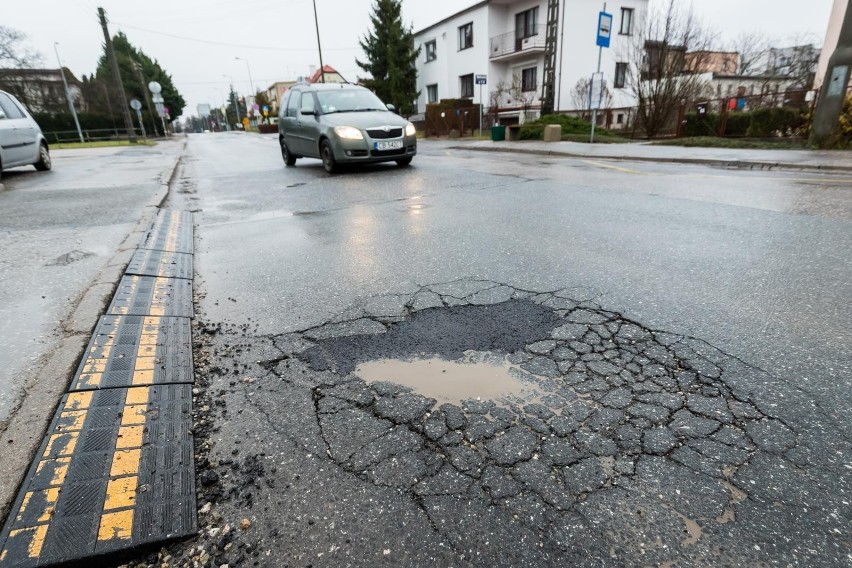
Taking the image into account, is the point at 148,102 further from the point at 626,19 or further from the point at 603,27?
the point at 603,27

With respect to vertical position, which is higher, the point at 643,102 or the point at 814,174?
the point at 643,102

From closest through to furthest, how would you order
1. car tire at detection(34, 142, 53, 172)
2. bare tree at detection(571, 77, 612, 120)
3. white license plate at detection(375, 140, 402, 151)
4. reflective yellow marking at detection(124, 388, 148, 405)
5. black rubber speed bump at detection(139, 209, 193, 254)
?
reflective yellow marking at detection(124, 388, 148, 405)
black rubber speed bump at detection(139, 209, 193, 254)
white license plate at detection(375, 140, 402, 151)
car tire at detection(34, 142, 53, 172)
bare tree at detection(571, 77, 612, 120)

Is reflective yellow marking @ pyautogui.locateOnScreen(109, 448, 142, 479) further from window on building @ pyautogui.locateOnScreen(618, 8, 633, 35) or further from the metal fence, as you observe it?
the metal fence

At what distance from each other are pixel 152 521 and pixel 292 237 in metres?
3.90

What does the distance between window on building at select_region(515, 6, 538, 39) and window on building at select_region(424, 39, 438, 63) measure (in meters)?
8.86

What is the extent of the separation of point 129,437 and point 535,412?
168cm

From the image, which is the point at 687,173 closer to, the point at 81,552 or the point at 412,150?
the point at 412,150

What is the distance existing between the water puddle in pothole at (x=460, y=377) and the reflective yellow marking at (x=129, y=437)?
0.97m

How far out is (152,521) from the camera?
146 cm

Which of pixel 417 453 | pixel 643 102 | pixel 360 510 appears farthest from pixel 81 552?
pixel 643 102

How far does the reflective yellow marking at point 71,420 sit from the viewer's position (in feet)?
6.14

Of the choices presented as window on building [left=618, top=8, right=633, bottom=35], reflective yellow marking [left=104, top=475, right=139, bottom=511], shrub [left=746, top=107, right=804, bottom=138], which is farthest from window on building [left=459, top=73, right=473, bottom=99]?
reflective yellow marking [left=104, top=475, right=139, bottom=511]

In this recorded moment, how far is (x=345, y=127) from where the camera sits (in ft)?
31.2

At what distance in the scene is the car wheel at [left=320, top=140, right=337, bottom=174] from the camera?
9.87 meters
